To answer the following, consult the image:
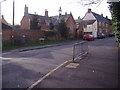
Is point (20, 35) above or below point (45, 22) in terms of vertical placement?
below

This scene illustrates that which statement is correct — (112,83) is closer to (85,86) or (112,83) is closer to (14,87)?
(85,86)

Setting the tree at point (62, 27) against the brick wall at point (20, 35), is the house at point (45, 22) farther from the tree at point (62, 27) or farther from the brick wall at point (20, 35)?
the brick wall at point (20, 35)

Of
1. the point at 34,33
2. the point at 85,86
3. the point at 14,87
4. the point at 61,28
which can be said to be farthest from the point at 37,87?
the point at 61,28

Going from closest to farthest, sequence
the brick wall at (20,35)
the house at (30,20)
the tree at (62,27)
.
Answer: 1. the brick wall at (20,35)
2. the tree at (62,27)
3. the house at (30,20)

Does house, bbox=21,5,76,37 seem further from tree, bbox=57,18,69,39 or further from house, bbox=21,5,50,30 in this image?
tree, bbox=57,18,69,39

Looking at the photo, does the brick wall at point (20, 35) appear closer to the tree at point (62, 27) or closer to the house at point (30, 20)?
the tree at point (62, 27)

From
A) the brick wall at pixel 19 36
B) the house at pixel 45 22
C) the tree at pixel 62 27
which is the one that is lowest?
the brick wall at pixel 19 36

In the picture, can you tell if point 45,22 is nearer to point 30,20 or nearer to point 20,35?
point 30,20

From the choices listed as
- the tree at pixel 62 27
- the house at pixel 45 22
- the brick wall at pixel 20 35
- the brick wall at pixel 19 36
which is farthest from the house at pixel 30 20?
the brick wall at pixel 19 36

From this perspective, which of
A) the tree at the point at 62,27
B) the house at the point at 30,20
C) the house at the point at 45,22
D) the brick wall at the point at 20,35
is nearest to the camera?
the brick wall at the point at 20,35

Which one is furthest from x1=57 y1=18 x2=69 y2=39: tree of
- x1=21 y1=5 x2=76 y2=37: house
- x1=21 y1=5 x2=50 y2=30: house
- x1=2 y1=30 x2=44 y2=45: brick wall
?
x1=21 y1=5 x2=50 y2=30: house

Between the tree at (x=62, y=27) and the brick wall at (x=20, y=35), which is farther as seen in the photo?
the tree at (x=62, y=27)

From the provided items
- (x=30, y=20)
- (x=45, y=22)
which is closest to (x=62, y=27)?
(x=30, y=20)

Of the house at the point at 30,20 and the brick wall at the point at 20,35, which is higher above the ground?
the house at the point at 30,20
